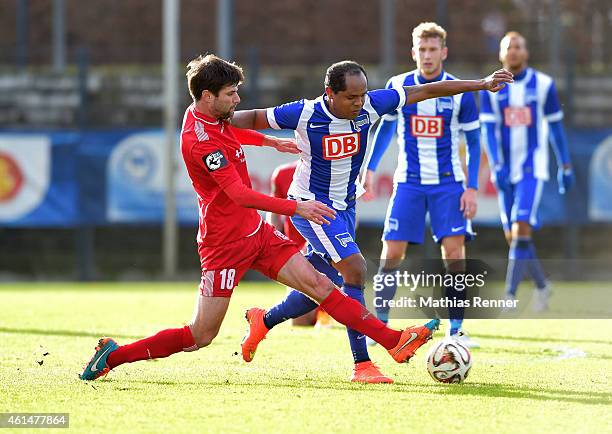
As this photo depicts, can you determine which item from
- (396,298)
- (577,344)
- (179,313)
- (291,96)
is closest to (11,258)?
(291,96)

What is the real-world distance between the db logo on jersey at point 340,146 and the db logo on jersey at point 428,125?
1.67 metres

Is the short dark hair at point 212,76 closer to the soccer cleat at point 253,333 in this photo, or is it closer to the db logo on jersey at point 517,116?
the soccer cleat at point 253,333

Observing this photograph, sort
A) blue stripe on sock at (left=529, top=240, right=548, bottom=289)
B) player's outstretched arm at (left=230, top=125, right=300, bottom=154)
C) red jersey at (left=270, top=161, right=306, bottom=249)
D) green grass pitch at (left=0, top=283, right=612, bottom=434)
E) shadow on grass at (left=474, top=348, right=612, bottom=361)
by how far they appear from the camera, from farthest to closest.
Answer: blue stripe on sock at (left=529, top=240, right=548, bottom=289), red jersey at (left=270, top=161, right=306, bottom=249), shadow on grass at (left=474, top=348, right=612, bottom=361), player's outstretched arm at (left=230, top=125, right=300, bottom=154), green grass pitch at (left=0, top=283, right=612, bottom=434)

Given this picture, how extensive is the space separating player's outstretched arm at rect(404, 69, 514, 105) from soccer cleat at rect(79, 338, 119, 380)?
2.32 m

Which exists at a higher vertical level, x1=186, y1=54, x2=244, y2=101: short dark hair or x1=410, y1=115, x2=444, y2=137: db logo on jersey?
x1=186, y1=54, x2=244, y2=101: short dark hair

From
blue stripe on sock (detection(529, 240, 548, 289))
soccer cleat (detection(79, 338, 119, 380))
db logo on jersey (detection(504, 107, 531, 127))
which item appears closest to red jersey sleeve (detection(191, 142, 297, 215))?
soccer cleat (detection(79, 338, 119, 380))

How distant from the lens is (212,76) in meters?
6.68

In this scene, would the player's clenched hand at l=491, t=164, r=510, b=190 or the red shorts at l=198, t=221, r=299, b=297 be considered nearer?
the red shorts at l=198, t=221, r=299, b=297

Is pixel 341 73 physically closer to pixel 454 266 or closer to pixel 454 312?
pixel 454 266

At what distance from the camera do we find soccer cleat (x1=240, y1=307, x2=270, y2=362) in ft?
24.5

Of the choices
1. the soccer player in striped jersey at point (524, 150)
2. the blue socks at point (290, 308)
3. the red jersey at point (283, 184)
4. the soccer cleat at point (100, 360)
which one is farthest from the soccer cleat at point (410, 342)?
the soccer player in striped jersey at point (524, 150)

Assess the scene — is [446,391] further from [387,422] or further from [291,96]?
[291,96]

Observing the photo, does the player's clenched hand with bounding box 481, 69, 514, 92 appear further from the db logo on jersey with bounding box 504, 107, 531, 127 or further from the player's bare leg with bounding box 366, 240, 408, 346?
the db logo on jersey with bounding box 504, 107, 531, 127

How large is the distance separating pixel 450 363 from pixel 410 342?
0.34 m
